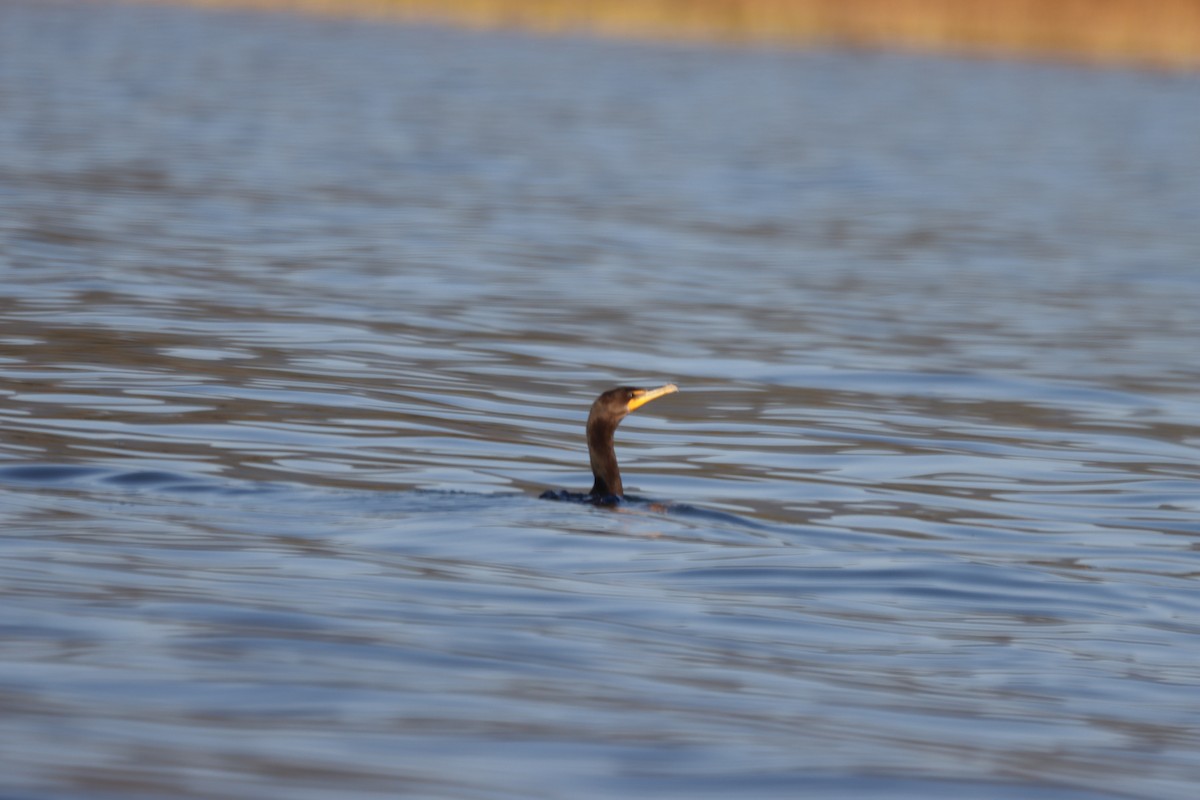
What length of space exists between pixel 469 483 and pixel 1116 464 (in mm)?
3634

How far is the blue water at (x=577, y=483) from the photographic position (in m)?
5.86

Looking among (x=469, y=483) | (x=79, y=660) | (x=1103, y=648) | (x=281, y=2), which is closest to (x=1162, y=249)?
(x=469, y=483)

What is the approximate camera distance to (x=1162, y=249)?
912 inches

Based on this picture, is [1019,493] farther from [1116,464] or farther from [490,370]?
[490,370]

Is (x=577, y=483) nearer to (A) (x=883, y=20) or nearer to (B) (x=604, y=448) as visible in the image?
(B) (x=604, y=448)

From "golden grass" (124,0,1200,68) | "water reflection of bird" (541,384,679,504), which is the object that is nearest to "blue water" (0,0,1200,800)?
"water reflection of bird" (541,384,679,504)

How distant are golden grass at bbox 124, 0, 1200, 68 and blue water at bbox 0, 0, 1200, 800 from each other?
87.0 feet

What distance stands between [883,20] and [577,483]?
152ft

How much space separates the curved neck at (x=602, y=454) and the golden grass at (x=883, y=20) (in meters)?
45.2

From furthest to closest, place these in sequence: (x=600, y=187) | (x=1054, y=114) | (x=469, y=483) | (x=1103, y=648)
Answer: (x=1054, y=114) < (x=600, y=187) < (x=469, y=483) < (x=1103, y=648)

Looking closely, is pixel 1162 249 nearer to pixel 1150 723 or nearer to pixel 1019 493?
pixel 1019 493

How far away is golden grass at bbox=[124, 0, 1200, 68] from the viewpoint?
53.4 m

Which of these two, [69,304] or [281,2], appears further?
[281,2]

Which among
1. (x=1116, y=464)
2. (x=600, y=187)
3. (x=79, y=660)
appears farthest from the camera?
(x=600, y=187)
